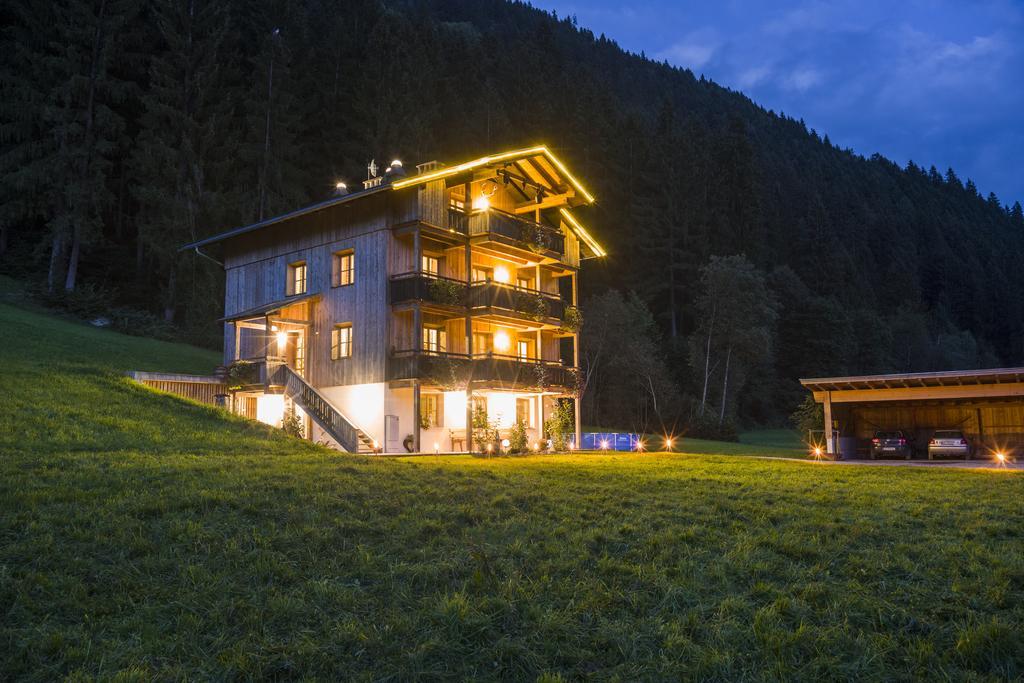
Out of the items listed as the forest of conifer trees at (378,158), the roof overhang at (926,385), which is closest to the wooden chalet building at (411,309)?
the roof overhang at (926,385)

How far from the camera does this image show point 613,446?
99.8 ft

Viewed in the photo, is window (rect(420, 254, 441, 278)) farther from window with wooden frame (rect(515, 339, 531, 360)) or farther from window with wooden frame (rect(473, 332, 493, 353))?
window with wooden frame (rect(515, 339, 531, 360))

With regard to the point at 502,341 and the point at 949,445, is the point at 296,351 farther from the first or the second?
the point at 949,445

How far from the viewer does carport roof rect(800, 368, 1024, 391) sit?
25.4m

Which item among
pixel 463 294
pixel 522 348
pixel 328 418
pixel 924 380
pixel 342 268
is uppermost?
pixel 342 268

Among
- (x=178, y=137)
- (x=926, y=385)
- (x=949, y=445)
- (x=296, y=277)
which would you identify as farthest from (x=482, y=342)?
(x=178, y=137)

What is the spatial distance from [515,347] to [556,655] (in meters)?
25.4

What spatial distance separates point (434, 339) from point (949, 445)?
65.2 feet

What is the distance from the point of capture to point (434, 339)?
28609 millimetres

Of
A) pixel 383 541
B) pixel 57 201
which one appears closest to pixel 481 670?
pixel 383 541

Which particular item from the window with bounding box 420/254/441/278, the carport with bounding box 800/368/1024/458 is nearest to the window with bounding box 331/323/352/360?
the window with bounding box 420/254/441/278

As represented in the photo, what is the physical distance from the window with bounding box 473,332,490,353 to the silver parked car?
17.6 meters

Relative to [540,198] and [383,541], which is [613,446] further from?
[383,541]

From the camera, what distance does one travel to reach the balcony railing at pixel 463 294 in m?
26.2
